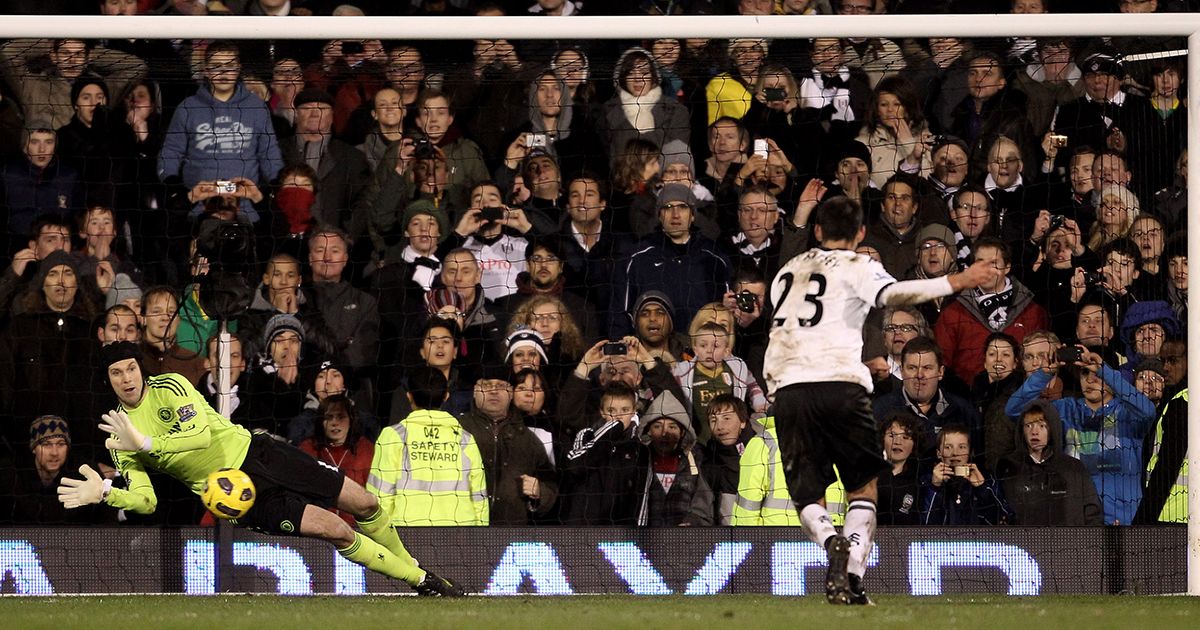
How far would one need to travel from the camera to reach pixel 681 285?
746 cm

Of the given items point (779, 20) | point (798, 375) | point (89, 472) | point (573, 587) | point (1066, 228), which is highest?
point (779, 20)

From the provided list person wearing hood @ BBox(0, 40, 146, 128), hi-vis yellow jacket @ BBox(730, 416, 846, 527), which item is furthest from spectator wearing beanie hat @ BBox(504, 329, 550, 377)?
person wearing hood @ BBox(0, 40, 146, 128)

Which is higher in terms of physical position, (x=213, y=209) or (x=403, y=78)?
(x=403, y=78)

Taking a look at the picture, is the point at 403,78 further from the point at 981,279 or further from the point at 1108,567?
the point at 1108,567

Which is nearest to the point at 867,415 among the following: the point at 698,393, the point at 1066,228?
the point at 698,393

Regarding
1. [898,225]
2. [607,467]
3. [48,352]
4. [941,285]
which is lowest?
[607,467]

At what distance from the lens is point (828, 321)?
18.8 ft

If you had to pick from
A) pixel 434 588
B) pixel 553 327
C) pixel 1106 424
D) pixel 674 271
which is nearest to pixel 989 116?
pixel 1106 424

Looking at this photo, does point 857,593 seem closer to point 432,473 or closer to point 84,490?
point 432,473

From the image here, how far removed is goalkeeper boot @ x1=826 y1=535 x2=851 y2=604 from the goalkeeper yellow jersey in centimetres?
247

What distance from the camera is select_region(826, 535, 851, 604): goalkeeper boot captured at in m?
5.33

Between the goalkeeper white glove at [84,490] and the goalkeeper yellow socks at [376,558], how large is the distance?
984 mm

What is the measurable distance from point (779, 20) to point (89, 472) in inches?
130

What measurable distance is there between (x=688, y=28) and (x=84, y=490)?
3.04 m
